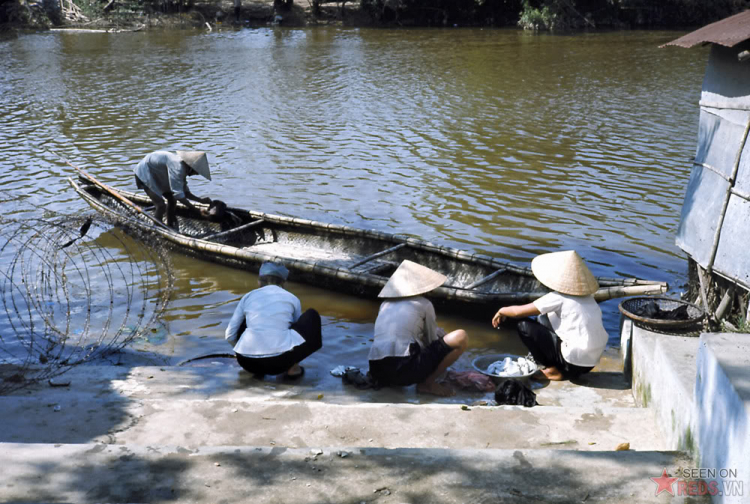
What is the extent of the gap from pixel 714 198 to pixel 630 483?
2.84 meters

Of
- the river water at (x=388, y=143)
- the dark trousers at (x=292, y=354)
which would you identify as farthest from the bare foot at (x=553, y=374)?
the dark trousers at (x=292, y=354)

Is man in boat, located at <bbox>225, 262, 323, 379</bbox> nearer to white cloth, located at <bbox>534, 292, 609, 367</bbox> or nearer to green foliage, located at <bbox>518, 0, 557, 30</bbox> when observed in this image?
white cloth, located at <bbox>534, 292, 609, 367</bbox>

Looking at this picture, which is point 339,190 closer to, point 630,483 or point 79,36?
point 630,483

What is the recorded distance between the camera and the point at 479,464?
2.92m

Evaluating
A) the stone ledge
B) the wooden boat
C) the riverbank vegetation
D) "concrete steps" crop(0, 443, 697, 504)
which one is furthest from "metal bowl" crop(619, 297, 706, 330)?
the riverbank vegetation

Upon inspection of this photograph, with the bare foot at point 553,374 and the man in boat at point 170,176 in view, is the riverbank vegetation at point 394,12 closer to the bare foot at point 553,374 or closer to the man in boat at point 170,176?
the man in boat at point 170,176

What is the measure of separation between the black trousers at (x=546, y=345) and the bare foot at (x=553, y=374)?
0.08 feet

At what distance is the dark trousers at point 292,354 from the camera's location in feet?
15.5

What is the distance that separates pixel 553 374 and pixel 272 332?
1.91 meters

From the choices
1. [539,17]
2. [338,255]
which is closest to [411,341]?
[338,255]

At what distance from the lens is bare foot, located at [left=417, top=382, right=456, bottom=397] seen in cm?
473

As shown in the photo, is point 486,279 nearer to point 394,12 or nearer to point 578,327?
point 578,327

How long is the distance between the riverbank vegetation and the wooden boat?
74.0 ft

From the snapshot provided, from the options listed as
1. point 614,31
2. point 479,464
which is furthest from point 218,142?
point 614,31
